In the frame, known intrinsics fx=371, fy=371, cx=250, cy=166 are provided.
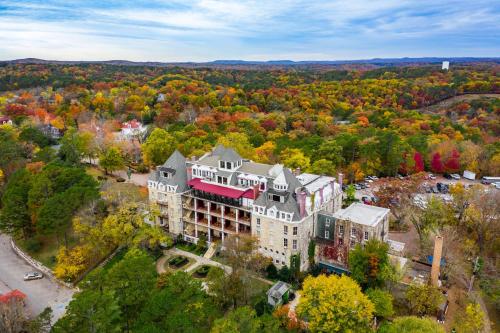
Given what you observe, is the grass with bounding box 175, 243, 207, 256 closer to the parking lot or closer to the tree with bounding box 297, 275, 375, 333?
the tree with bounding box 297, 275, 375, 333

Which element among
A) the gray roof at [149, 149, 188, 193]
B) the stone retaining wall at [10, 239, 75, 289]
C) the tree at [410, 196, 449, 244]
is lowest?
the stone retaining wall at [10, 239, 75, 289]

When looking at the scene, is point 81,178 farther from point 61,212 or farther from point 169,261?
point 169,261

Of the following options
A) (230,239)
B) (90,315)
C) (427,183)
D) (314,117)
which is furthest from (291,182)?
(314,117)

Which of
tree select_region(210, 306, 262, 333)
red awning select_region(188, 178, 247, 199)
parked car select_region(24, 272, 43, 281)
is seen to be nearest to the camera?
tree select_region(210, 306, 262, 333)

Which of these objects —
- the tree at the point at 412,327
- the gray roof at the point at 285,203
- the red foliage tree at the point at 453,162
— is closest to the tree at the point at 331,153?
the red foliage tree at the point at 453,162

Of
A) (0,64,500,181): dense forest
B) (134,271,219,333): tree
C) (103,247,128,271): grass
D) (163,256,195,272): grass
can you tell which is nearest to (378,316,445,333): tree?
(134,271,219,333): tree

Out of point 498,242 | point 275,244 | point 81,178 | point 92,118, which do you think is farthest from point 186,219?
point 92,118
